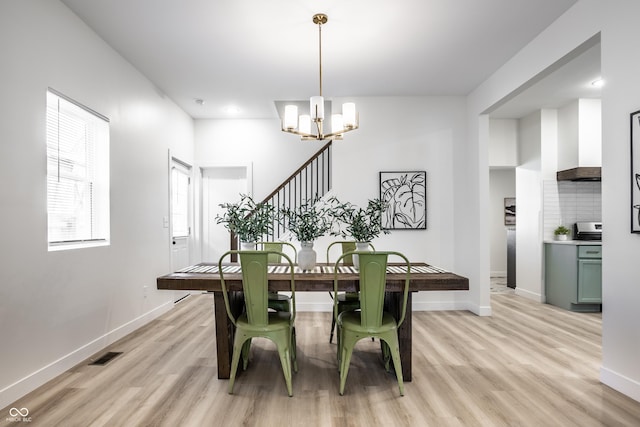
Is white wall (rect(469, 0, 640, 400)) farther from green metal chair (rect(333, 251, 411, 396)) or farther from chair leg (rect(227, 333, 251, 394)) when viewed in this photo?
chair leg (rect(227, 333, 251, 394))

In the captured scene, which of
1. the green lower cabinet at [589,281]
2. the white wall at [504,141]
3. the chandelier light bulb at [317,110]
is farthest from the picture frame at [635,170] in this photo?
the white wall at [504,141]

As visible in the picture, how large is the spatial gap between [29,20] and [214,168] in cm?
355

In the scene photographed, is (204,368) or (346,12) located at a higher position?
(346,12)

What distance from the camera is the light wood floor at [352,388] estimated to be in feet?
6.86

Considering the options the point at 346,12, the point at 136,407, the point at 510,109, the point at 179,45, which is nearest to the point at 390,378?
the point at 136,407

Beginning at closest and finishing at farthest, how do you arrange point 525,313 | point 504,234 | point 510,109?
1. point 525,313
2. point 510,109
3. point 504,234

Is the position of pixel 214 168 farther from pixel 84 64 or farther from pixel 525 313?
pixel 525 313

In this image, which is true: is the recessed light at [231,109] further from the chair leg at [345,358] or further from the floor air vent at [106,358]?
the chair leg at [345,358]

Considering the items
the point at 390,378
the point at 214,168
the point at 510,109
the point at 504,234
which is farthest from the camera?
the point at 504,234

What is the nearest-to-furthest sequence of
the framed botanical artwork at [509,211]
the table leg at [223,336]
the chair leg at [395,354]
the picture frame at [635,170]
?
1. the picture frame at [635,170]
2. the chair leg at [395,354]
3. the table leg at [223,336]
4. the framed botanical artwork at [509,211]

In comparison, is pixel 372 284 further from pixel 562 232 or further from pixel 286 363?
pixel 562 232

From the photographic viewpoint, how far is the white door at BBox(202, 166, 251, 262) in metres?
5.96

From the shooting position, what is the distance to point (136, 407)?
7.29 feet

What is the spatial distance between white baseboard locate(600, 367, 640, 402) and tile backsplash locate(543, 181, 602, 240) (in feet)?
9.87
